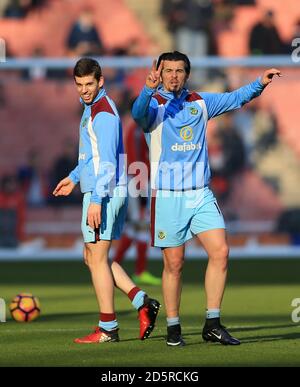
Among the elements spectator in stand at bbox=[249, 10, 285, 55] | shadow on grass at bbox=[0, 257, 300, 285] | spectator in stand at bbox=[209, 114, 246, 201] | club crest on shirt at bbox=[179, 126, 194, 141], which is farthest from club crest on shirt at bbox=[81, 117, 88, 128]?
spectator in stand at bbox=[249, 10, 285, 55]

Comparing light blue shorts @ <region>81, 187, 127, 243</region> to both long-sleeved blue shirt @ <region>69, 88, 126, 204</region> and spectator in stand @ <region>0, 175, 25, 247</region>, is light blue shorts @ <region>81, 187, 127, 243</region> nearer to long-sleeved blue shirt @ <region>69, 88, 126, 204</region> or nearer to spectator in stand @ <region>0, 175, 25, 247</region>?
long-sleeved blue shirt @ <region>69, 88, 126, 204</region>

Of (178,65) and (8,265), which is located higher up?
(178,65)

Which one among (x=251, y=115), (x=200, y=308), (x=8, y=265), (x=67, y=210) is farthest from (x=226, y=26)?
(x=200, y=308)

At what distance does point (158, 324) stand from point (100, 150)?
8.15ft

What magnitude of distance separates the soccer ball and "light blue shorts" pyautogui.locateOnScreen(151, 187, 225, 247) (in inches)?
98.5

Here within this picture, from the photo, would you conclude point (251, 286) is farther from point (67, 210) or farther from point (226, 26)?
point (226, 26)

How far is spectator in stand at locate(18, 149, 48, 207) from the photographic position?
23.2 m

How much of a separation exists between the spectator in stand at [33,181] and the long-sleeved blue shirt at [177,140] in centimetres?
1340

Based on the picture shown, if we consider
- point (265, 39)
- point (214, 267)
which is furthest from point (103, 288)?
point (265, 39)

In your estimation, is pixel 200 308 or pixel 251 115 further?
pixel 251 115

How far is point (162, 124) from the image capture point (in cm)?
984

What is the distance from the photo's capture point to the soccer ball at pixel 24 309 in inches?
472

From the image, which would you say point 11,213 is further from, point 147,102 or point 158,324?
point 147,102
